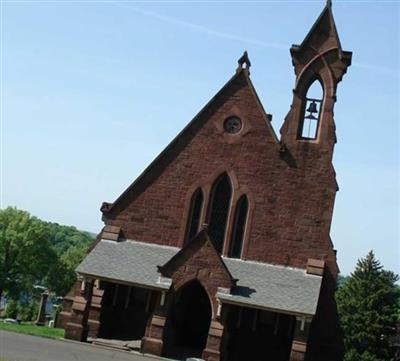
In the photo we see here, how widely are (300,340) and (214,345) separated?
295cm

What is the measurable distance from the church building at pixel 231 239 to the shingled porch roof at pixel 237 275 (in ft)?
0.19

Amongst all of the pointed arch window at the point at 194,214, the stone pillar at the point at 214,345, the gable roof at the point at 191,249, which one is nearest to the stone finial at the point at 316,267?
the gable roof at the point at 191,249

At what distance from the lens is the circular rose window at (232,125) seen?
28469 mm

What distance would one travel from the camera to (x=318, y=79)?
94.8 ft

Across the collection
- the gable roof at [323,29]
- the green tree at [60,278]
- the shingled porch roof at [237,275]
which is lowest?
the green tree at [60,278]

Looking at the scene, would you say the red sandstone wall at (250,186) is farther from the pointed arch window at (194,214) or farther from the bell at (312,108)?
the bell at (312,108)

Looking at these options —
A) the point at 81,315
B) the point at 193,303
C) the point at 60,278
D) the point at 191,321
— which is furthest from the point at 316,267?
the point at 60,278

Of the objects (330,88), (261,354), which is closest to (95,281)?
(261,354)

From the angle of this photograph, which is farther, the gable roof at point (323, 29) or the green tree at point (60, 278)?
the green tree at point (60, 278)

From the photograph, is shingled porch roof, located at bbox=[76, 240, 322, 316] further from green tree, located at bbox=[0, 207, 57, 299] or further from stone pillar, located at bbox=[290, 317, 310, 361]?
green tree, located at bbox=[0, 207, 57, 299]

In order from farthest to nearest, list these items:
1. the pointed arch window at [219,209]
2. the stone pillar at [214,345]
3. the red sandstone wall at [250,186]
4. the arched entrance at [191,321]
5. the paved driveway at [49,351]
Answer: the pointed arch window at [219,209], the red sandstone wall at [250,186], the arched entrance at [191,321], the stone pillar at [214,345], the paved driveway at [49,351]

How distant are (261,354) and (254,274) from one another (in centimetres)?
304

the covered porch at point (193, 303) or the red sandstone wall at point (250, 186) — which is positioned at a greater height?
the red sandstone wall at point (250, 186)

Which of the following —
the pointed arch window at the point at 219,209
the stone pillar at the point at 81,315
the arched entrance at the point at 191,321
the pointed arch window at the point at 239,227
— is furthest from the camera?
the pointed arch window at the point at 219,209
